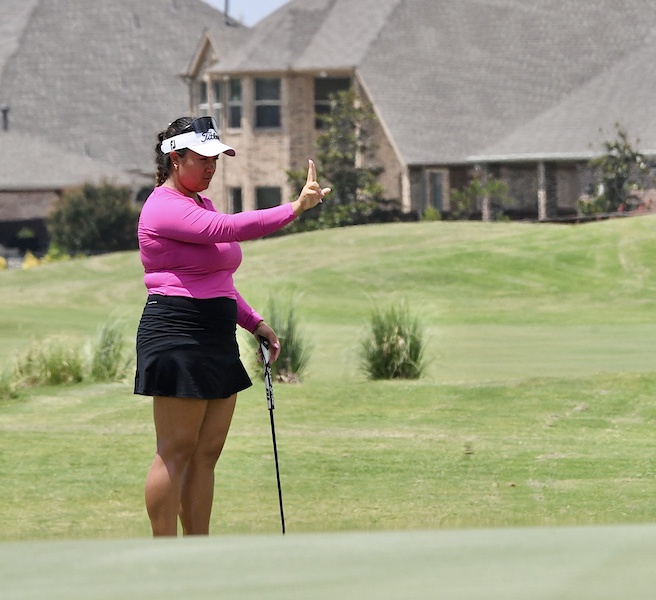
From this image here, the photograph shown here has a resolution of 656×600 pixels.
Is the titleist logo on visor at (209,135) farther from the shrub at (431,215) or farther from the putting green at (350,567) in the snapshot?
the shrub at (431,215)

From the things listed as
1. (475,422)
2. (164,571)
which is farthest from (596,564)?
(475,422)

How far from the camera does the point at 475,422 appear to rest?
12.6 metres

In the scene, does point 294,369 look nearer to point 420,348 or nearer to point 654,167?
point 420,348

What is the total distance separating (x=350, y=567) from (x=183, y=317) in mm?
3224

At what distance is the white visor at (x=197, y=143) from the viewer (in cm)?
689

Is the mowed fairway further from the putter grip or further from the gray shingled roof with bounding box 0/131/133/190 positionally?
the gray shingled roof with bounding box 0/131/133/190

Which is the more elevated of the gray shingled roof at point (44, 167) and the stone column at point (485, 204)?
the gray shingled roof at point (44, 167)

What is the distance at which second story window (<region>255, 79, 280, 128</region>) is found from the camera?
50.1 meters

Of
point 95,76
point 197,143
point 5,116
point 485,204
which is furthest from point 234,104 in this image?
point 197,143

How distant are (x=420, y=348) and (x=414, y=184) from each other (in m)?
32.7

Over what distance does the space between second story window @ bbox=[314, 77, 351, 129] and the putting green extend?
46.2 m

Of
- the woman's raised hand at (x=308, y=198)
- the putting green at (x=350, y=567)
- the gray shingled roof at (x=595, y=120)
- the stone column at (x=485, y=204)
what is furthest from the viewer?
the stone column at (x=485, y=204)

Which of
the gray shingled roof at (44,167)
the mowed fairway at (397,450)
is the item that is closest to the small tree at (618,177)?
the mowed fairway at (397,450)

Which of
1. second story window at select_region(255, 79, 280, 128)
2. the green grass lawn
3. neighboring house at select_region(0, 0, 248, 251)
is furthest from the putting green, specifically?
neighboring house at select_region(0, 0, 248, 251)
